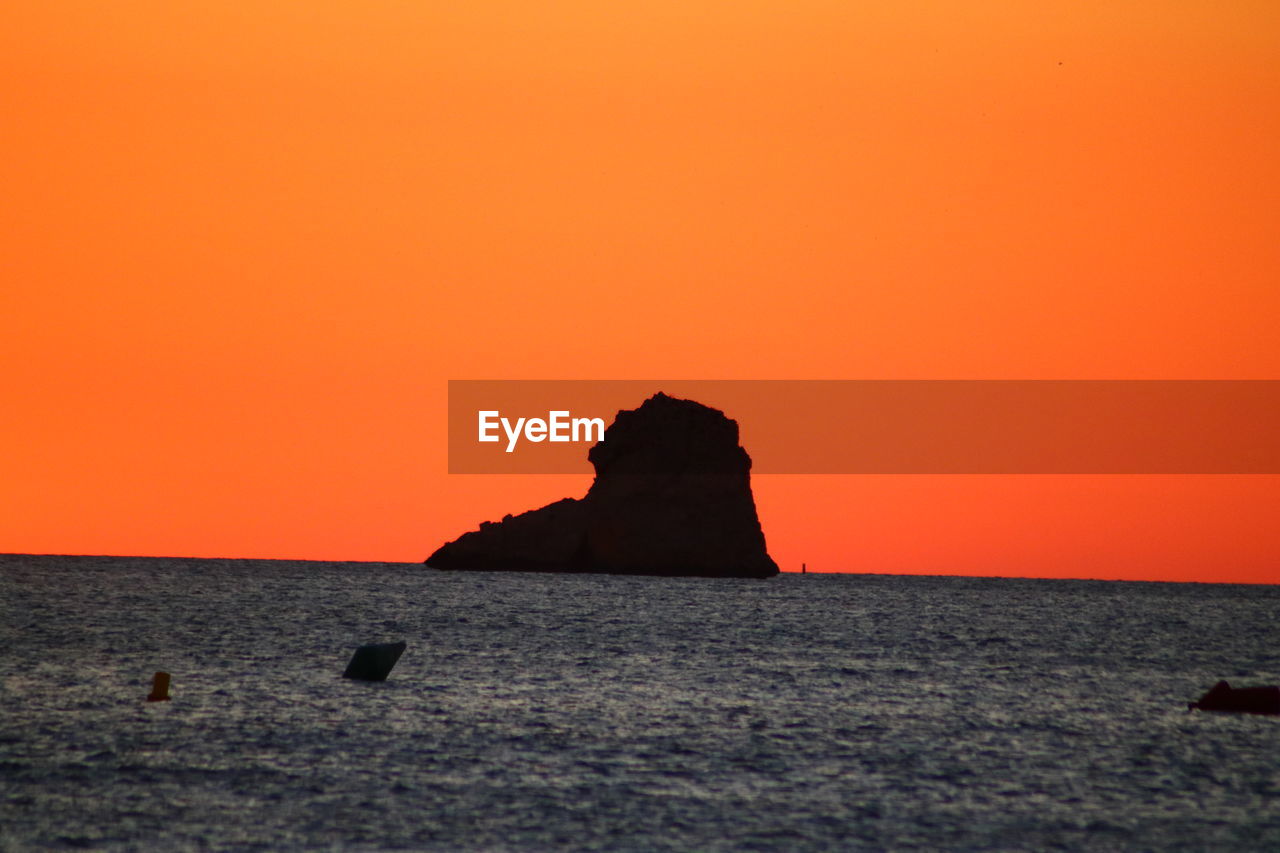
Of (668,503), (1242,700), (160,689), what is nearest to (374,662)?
(160,689)

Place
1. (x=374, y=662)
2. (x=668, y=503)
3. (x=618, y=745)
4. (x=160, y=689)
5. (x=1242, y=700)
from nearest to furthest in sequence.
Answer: (x=618, y=745), (x=160, y=689), (x=1242, y=700), (x=374, y=662), (x=668, y=503)

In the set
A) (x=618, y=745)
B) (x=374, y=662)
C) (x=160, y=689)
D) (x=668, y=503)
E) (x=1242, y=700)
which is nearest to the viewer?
(x=618, y=745)

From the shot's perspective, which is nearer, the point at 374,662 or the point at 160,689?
the point at 160,689

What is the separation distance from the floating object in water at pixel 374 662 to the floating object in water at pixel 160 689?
6.57 m

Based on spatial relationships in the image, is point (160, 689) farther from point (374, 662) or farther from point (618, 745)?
point (618, 745)

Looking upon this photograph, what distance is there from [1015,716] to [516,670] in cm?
1692

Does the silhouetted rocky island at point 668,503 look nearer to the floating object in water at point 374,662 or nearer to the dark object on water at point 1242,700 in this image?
the floating object in water at point 374,662

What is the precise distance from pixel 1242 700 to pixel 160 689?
27888mm

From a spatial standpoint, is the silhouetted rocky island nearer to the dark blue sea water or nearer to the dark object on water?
the dark blue sea water

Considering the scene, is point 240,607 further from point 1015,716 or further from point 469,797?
point 469,797

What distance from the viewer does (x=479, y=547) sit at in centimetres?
17412

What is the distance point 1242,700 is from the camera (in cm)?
3916

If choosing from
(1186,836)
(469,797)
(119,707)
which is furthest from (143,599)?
(1186,836)

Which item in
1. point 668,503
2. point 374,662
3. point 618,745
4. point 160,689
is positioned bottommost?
point 618,745
